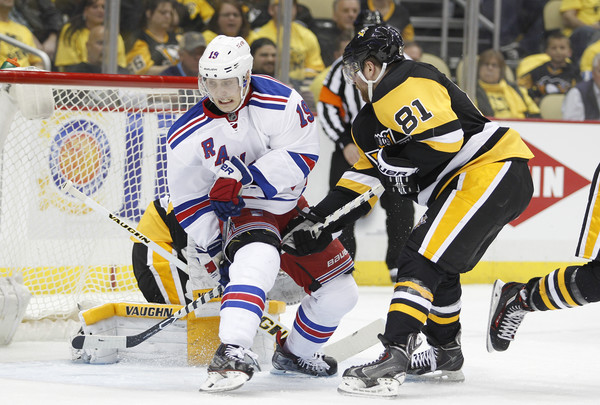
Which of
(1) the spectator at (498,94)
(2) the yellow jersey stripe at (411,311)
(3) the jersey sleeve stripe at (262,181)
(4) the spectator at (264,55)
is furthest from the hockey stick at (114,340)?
(1) the spectator at (498,94)

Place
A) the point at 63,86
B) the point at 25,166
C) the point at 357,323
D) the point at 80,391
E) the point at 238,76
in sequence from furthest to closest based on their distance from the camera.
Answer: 1. the point at 357,323
2. the point at 25,166
3. the point at 63,86
4. the point at 238,76
5. the point at 80,391

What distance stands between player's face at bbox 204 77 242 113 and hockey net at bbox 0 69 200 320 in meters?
0.89

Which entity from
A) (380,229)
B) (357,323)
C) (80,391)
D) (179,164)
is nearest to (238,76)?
(179,164)

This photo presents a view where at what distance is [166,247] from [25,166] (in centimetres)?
66

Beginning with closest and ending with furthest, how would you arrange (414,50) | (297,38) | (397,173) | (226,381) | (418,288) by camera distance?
(226,381)
(418,288)
(397,173)
(297,38)
(414,50)

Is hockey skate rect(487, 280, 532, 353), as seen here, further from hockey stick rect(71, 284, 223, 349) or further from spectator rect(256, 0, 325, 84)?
spectator rect(256, 0, 325, 84)

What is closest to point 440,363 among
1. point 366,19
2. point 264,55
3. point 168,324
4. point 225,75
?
point 168,324

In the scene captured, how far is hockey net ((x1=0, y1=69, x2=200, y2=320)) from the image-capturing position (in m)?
3.44

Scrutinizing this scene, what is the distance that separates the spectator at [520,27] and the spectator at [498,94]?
9cm

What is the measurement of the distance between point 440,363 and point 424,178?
1.83 feet

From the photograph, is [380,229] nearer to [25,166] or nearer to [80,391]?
[25,166]

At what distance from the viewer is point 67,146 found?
11.9 feet

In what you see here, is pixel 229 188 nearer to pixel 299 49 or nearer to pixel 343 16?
pixel 299 49

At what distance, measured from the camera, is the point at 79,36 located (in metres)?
4.68
